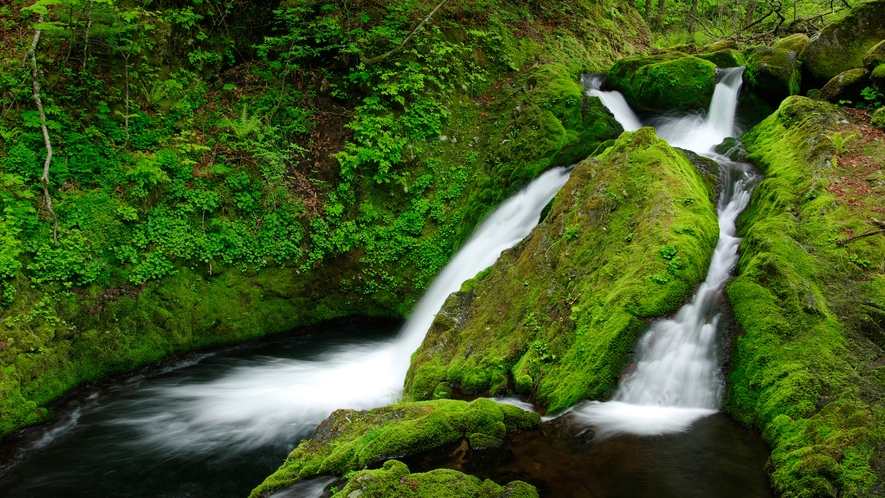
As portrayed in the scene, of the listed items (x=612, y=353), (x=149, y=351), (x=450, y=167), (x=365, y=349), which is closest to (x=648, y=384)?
(x=612, y=353)

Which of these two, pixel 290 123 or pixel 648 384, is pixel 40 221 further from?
pixel 648 384

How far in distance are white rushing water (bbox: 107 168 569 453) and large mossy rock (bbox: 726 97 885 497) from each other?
13.4ft

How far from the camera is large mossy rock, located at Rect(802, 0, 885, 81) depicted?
30.0 feet

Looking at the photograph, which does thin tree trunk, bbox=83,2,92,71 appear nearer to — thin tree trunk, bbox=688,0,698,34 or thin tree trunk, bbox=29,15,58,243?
thin tree trunk, bbox=29,15,58,243

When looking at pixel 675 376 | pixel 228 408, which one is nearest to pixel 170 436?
pixel 228 408

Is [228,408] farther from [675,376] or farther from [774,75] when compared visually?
[774,75]

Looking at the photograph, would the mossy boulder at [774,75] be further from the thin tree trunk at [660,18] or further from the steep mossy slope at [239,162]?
the thin tree trunk at [660,18]

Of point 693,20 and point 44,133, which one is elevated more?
point 693,20

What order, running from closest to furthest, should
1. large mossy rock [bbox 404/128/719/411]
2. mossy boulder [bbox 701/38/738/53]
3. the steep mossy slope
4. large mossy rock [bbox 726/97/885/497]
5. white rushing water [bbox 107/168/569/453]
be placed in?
large mossy rock [bbox 726/97/885/497]
large mossy rock [bbox 404/128/719/411]
white rushing water [bbox 107/168/569/453]
the steep mossy slope
mossy boulder [bbox 701/38/738/53]

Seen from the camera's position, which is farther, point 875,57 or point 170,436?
point 875,57

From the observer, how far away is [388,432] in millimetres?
4172

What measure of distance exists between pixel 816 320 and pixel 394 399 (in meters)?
5.12

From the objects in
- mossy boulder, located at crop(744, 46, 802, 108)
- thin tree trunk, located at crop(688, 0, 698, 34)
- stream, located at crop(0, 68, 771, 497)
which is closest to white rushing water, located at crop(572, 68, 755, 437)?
stream, located at crop(0, 68, 771, 497)

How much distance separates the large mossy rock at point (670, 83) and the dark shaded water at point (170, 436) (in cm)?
992
